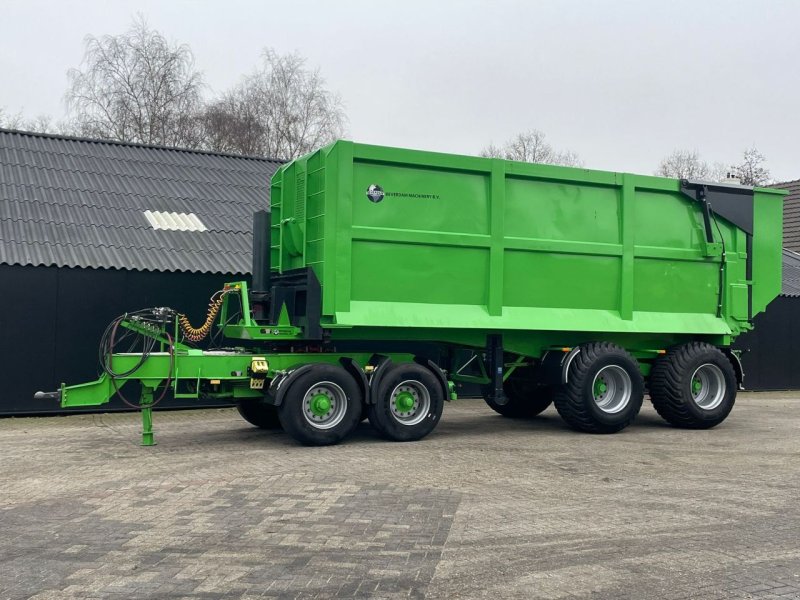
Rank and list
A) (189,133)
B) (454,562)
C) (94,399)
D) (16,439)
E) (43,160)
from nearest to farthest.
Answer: (454,562) → (94,399) → (16,439) → (43,160) → (189,133)

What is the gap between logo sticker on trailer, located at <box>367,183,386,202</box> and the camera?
35.3 ft

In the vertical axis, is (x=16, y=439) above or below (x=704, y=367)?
below

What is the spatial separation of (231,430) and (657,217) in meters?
6.56

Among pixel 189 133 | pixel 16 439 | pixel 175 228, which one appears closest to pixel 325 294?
pixel 16 439

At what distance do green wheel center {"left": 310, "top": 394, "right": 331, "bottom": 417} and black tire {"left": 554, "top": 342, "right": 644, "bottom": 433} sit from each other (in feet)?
10.8

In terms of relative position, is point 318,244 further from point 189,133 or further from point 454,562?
point 189,133

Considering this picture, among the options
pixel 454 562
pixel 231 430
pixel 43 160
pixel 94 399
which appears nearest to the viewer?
pixel 454 562

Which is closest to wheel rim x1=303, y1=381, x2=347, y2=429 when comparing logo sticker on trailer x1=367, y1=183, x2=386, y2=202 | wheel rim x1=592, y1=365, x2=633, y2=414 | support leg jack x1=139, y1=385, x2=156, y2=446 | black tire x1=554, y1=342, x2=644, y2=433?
support leg jack x1=139, y1=385, x2=156, y2=446

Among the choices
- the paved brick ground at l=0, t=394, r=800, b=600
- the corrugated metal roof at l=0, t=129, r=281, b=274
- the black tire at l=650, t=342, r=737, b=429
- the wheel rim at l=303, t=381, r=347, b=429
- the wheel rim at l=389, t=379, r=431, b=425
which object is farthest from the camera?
the corrugated metal roof at l=0, t=129, r=281, b=274

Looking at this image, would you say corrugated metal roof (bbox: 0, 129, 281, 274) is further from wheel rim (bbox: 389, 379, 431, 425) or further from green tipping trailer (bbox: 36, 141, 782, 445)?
wheel rim (bbox: 389, 379, 431, 425)

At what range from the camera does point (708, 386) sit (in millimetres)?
12891

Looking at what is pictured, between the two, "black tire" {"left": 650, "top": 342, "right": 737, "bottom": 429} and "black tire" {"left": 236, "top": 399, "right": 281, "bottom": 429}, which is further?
"black tire" {"left": 650, "top": 342, "right": 737, "bottom": 429}

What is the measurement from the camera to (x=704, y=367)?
12.8m

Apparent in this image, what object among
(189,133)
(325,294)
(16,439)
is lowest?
(16,439)
